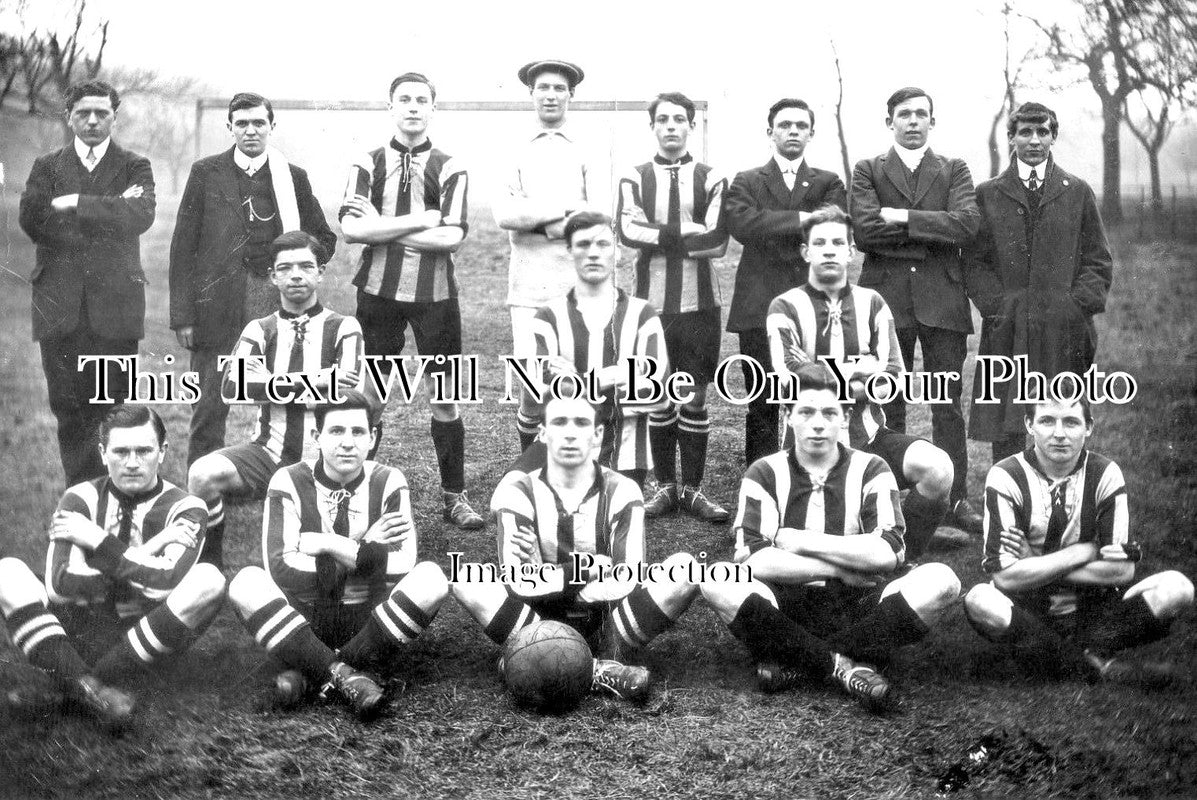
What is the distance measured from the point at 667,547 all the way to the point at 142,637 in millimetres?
1895

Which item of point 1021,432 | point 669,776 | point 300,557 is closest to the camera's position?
point 669,776

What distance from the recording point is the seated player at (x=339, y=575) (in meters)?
3.69

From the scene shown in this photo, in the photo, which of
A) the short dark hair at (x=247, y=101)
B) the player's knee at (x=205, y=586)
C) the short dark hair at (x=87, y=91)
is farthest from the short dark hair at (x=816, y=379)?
the short dark hair at (x=87, y=91)

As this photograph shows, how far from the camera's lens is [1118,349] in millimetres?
4262

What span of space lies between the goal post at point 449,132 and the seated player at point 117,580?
1144 mm

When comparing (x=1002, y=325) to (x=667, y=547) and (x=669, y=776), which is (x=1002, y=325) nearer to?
(x=667, y=547)

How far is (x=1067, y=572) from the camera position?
154 inches

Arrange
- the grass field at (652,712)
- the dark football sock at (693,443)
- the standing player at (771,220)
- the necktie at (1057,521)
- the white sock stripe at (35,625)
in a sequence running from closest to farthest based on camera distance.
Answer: the grass field at (652,712), the white sock stripe at (35,625), the necktie at (1057,521), the standing player at (771,220), the dark football sock at (693,443)

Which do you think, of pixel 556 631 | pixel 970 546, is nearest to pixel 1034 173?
pixel 970 546

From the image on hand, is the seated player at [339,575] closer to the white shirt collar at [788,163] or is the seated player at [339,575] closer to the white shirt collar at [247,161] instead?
the white shirt collar at [247,161]

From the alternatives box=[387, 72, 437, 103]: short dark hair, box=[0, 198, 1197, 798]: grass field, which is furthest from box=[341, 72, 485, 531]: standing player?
box=[0, 198, 1197, 798]: grass field

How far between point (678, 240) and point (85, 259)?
7.56 ft

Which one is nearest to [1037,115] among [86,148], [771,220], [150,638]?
[771,220]

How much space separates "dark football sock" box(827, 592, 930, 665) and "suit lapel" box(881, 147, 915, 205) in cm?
156
